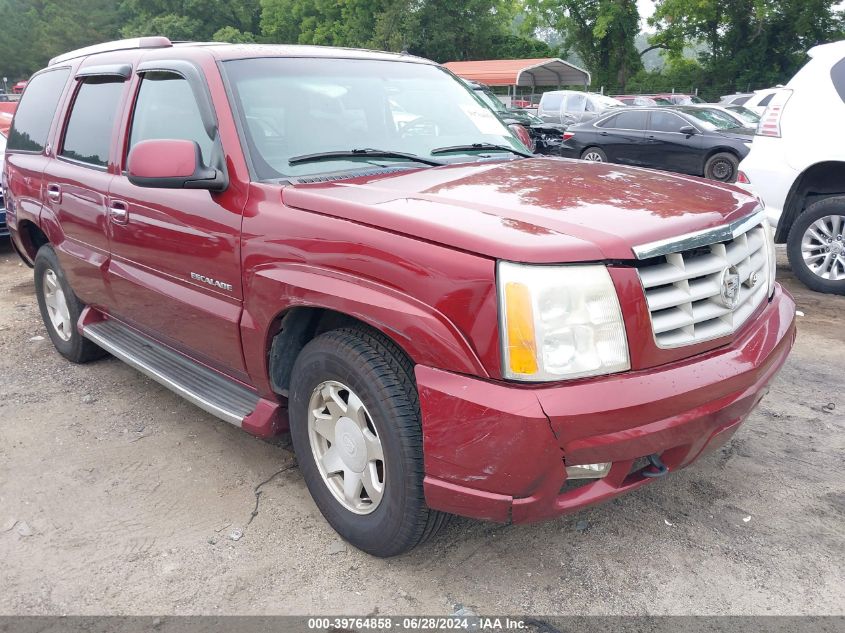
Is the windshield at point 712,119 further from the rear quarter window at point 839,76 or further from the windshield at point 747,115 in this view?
the rear quarter window at point 839,76

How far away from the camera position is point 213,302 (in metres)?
3.10

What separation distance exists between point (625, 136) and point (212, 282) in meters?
12.2

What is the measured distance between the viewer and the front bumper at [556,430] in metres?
2.10

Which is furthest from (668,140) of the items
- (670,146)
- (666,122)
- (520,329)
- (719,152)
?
(520,329)

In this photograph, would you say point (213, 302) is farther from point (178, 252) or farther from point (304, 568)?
point (304, 568)

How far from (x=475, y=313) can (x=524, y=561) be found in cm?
113

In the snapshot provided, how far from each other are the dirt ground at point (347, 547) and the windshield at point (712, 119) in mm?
10255

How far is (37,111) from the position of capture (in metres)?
4.82

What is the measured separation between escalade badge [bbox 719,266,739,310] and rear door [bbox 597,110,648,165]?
11844 mm

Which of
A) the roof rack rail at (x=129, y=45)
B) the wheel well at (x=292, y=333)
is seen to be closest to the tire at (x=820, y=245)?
the wheel well at (x=292, y=333)

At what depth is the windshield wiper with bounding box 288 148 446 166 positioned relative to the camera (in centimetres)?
303

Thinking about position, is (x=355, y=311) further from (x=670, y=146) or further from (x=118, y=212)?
(x=670, y=146)

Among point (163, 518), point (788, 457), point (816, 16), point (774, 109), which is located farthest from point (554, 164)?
point (816, 16)

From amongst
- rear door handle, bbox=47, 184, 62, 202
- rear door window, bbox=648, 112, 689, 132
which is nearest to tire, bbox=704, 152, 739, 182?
rear door window, bbox=648, 112, 689, 132
